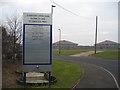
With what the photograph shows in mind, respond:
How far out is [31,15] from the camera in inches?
369

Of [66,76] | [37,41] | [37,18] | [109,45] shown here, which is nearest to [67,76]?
[66,76]

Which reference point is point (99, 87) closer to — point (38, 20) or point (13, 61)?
point (38, 20)

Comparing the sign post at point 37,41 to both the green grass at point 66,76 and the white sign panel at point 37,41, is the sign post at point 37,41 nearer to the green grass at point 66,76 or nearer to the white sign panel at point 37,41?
the white sign panel at point 37,41

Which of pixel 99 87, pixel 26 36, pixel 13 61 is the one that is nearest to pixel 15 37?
pixel 13 61

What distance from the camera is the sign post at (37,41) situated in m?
9.42

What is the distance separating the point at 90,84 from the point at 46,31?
157 inches

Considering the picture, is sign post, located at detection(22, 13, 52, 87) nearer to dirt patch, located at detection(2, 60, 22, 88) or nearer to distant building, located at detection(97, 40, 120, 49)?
dirt patch, located at detection(2, 60, 22, 88)

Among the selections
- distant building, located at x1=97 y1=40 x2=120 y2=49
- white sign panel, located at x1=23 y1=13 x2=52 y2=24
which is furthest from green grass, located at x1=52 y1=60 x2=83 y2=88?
distant building, located at x1=97 y1=40 x2=120 y2=49

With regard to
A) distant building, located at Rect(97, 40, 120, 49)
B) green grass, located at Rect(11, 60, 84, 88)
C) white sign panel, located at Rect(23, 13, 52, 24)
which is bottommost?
green grass, located at Rect(11, 60, 84, 88)

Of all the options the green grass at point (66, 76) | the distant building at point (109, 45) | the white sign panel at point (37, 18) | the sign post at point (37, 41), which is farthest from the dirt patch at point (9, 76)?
the distant building at point (109, 45)

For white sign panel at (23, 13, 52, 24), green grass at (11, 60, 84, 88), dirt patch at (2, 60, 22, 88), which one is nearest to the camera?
white sign panel at (23, 13, 52, 24)

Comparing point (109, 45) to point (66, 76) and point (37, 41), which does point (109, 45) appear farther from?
point (37, 41)

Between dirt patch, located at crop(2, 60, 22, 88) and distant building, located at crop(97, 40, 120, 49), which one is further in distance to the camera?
distant building, located at crop(97, 40, 120, 49)

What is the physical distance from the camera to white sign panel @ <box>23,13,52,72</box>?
9.42 meters
